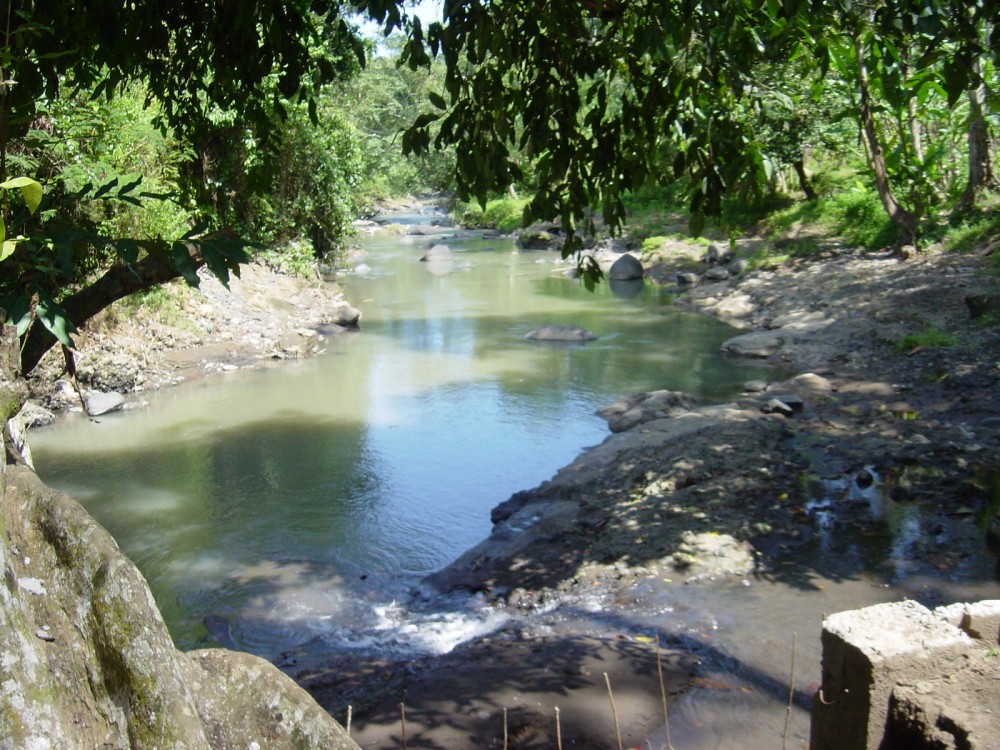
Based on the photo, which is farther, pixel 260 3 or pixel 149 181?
pixel 149 181

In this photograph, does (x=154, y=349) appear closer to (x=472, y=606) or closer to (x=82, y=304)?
(x=472, y=606)

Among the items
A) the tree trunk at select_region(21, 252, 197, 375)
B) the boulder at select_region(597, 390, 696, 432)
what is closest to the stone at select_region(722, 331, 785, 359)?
the boulder at select_region(597, 390, 696, 432)

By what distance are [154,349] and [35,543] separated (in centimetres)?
1370

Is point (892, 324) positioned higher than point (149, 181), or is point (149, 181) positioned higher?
point (149, 181)

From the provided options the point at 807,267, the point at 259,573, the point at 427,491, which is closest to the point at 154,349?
the point at 427,491

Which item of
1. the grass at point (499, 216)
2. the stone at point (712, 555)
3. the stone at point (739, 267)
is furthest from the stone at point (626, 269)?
the stone at point (712, 555)

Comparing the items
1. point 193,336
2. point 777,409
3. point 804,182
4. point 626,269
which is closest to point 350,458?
point 777,409

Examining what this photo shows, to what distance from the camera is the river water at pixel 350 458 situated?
25.1 ft

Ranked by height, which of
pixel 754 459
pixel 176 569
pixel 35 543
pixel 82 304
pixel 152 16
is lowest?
pixel 176 569

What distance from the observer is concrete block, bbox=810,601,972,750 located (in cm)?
327

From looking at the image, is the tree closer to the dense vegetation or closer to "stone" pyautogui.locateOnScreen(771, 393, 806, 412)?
the dense vegetation

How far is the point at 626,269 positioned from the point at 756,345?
9360mm

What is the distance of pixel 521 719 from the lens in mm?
4387

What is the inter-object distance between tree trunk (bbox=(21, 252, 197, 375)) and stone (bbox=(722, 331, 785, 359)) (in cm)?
1330
